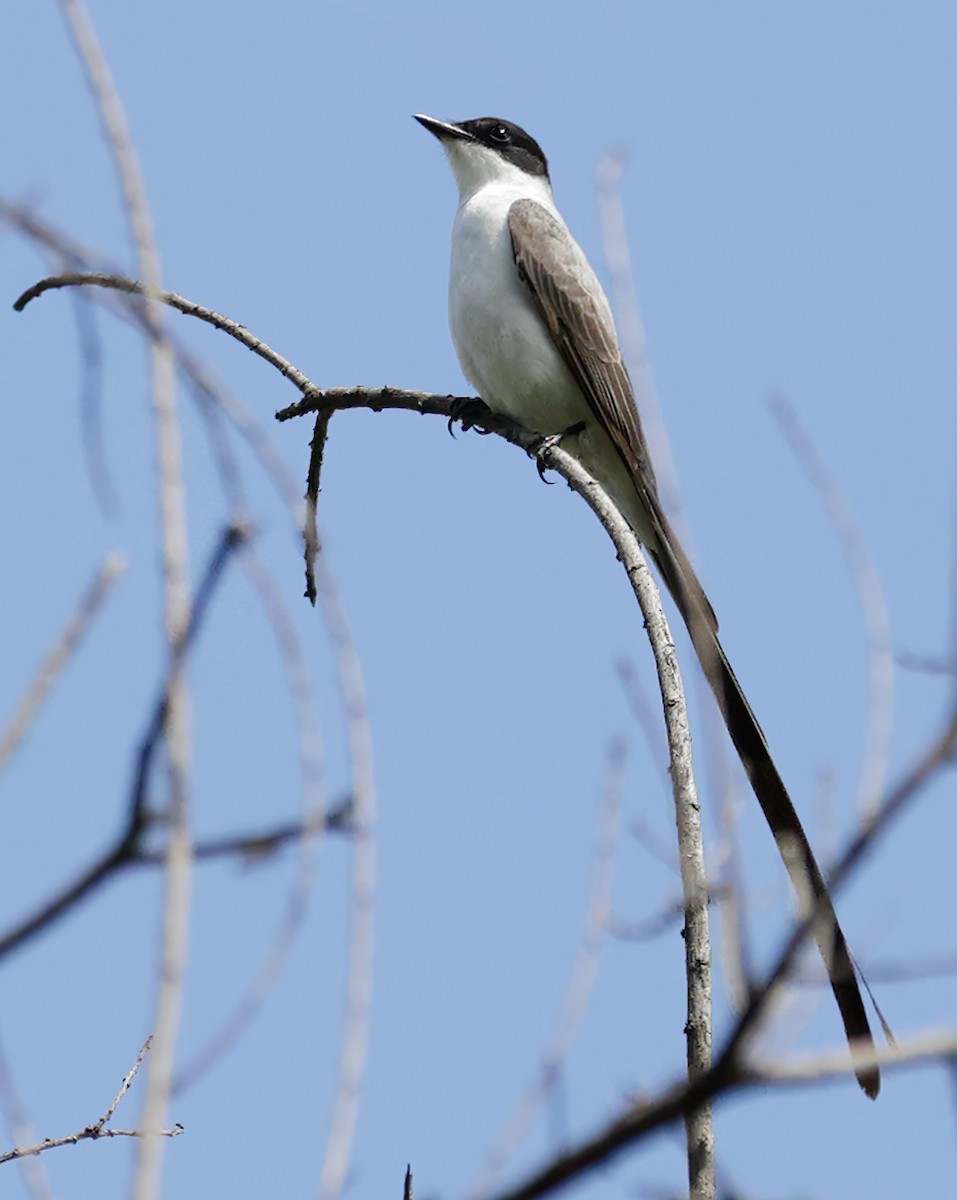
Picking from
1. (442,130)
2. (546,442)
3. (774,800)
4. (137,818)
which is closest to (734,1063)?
(137,818)

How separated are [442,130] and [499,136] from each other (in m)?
0.27

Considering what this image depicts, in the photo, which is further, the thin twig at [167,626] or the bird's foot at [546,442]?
the bird's foot at [546,442]

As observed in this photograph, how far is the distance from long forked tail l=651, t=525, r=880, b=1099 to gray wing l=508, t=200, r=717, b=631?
0.79 metres

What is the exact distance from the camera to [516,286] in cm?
595

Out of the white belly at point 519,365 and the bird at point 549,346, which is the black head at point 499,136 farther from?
the white belly at point 519,365

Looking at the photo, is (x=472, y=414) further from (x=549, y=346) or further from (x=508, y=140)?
(x=508, y=140)

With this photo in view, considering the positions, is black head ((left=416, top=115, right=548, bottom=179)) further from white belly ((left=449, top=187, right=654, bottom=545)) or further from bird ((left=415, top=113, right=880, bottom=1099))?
white belly ((left=449, top=187, right=654, bottom=545))

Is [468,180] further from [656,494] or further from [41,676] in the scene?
[41,676]

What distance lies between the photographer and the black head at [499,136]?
700cm

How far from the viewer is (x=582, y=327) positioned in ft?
19.3

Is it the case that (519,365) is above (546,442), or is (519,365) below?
above

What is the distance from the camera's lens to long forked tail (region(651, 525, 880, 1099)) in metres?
2.47

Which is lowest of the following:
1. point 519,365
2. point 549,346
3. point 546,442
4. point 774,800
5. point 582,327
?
point 774,800

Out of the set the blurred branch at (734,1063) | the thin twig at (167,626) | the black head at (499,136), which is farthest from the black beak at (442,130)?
the blurred branch at (734,1063)
